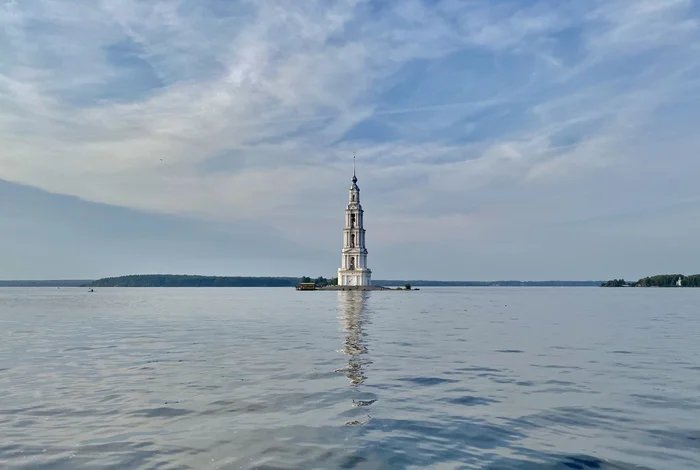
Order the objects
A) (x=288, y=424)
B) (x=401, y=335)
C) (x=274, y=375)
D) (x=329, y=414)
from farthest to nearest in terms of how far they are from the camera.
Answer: (x=401, y=335), (x=274, y=375), (x=329, y=414), (x=288, y=424)

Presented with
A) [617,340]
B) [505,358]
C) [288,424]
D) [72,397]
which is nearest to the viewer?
[288,424]

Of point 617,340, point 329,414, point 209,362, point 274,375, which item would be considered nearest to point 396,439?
point 329,414

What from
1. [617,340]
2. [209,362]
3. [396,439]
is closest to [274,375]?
[209,362]

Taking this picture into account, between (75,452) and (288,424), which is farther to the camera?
(288,424)

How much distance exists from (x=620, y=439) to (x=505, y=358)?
587 inches

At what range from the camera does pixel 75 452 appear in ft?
40.9

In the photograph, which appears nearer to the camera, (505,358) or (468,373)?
(468,373)

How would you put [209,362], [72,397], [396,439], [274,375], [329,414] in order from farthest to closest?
[209,362], [274,375], [72,397], [329,414], [396,439]

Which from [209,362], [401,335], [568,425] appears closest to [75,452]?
[568,425]

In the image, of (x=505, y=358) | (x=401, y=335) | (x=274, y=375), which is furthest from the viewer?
(x=401, y=335)

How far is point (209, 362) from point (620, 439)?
1865 centimetres

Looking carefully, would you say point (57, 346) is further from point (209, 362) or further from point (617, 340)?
point (617, 340)

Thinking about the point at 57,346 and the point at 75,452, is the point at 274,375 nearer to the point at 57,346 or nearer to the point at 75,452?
the point at 75,452

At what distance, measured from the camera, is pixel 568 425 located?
1507 centimetres
